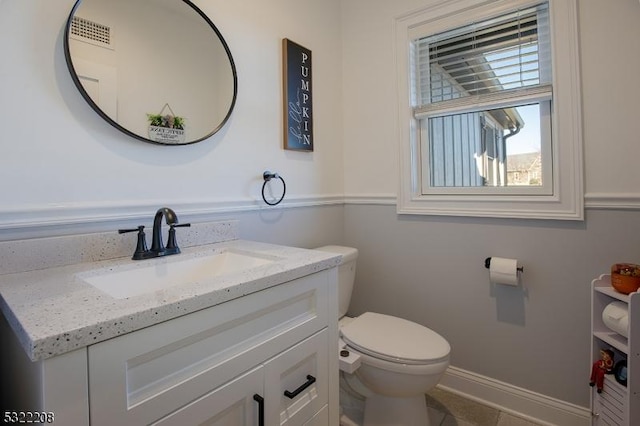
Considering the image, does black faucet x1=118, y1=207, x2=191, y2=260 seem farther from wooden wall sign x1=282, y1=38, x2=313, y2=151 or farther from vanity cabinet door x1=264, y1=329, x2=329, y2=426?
wooden wall sign x1=282, y1=38, x2=313, y2=151

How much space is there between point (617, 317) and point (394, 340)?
78cm

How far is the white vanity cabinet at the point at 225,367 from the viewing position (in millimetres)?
554

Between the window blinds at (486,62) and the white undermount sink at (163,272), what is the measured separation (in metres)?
1.34

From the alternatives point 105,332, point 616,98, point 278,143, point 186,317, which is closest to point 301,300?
point 186,317

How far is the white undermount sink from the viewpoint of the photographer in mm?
914

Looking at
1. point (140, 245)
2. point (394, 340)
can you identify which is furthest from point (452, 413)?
point (140, 245)

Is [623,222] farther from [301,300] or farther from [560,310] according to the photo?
[301,300]

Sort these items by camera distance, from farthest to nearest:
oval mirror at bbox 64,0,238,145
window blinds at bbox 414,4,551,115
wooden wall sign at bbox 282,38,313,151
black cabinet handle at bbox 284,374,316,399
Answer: wooden wall sign at bbox 282,38,313,151 → window blinds at bbox 414,4,551,115 → oval mirror at bbox 64,0,238,145 → black cabinet handle at bbox 284,374,316,399

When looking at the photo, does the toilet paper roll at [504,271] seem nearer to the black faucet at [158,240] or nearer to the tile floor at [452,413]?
the tile floor at [452,413]

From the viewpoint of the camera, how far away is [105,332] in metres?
0.55

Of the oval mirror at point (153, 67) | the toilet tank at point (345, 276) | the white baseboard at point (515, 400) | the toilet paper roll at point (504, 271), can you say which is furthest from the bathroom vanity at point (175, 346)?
the white baseboard at point (515, 400)

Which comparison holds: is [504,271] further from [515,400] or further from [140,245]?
[140,245]

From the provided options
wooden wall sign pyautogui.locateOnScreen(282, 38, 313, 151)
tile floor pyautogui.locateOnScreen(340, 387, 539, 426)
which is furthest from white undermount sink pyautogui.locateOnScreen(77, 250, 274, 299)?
tile floor pyautogui.locateOnScreen(340, 387, 539, 426)

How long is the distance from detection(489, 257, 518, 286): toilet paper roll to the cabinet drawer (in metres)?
1.08
